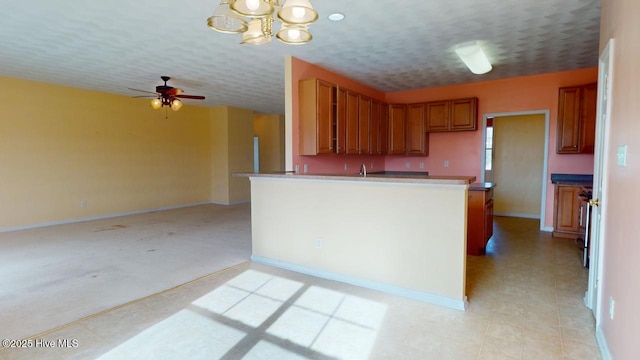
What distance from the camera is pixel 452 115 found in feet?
19.0

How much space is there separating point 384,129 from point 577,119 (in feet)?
9.41

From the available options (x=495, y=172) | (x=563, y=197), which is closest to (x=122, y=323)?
(x=563, y=197)

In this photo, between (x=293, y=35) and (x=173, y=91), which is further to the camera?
(x=173, y=91)

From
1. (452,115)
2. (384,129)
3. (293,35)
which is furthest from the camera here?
(384,129)

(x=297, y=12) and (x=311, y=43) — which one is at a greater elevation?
(x=311, y=43)

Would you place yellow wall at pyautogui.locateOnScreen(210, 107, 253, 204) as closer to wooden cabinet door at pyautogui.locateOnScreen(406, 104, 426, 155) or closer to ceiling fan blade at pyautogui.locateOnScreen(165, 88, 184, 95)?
ceiling fan blade at pyautogui.locateOnScreen(165, 88, 184, 95)

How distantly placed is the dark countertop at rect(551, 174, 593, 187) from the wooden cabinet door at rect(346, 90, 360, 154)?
9.87 ft

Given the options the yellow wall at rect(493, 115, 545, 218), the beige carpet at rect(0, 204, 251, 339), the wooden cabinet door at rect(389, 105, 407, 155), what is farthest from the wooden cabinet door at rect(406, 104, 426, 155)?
the beige carpet at rect(0, 204, 251, 339)

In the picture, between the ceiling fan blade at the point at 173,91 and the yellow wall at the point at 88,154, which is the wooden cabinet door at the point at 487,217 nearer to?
the ceiling fan blade at the point at 173,91

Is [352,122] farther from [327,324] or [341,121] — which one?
[327,324]

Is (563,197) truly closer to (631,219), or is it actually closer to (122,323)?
(631,219)

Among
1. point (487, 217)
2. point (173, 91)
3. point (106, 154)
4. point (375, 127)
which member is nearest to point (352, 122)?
point (375, 127)

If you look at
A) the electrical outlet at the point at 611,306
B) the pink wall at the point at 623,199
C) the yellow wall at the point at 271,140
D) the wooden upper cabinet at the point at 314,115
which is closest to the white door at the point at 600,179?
the pink wall at the point at 623,199

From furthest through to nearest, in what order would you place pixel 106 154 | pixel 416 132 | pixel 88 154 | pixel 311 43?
pixel 106 154 < pixel 88 154 < pixel 416 132 < pixel 311 43
